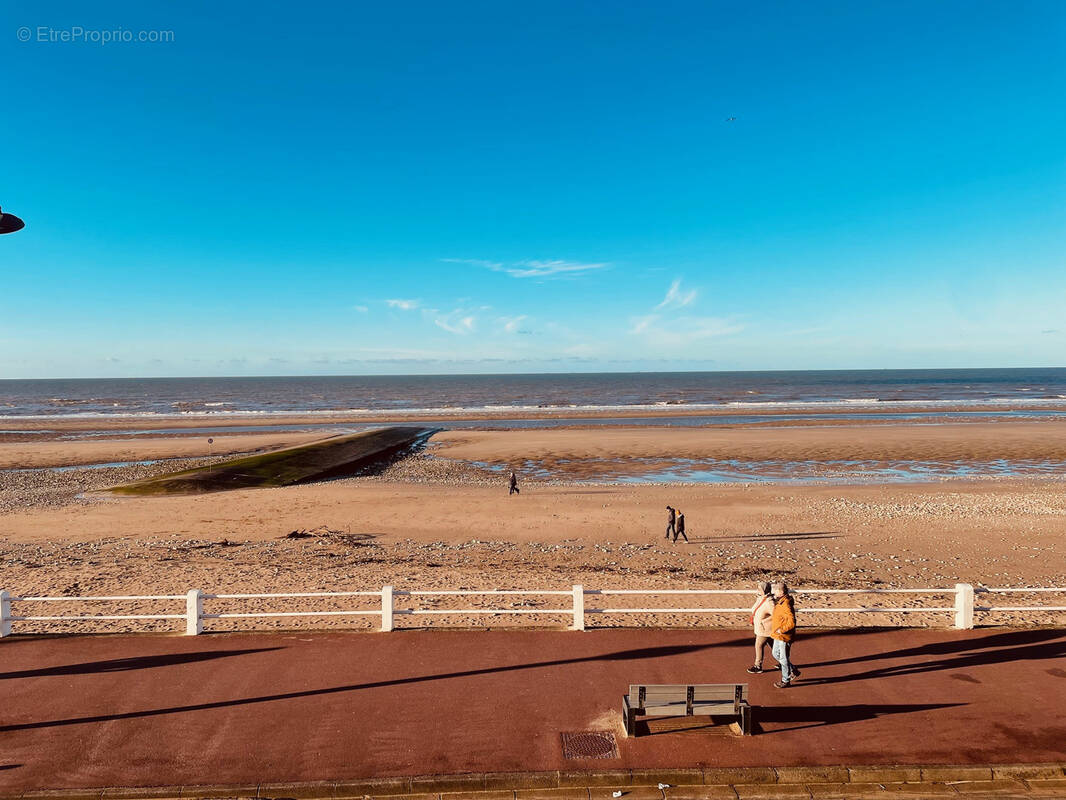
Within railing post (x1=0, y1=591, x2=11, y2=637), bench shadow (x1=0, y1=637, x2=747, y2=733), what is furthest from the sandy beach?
railing post (x1=0, y1=591, x2=11, y2=637)

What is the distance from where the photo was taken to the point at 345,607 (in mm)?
13875

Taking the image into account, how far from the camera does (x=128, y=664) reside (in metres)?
10.2

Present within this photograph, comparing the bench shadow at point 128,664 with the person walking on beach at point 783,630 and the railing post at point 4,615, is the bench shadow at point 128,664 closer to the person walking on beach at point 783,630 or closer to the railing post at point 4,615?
the railing post at point 4,615

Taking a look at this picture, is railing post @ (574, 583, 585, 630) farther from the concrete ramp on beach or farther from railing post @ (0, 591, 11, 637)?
the concrete ramp on beach

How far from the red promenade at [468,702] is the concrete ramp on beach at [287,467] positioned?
71.4ft

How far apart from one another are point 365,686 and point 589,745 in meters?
3.68

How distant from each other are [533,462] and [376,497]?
1528cm

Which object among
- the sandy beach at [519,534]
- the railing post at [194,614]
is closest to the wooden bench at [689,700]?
the sandy beach at [519,534]

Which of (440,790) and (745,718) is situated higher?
(745,718)

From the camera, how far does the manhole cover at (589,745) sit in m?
7.71

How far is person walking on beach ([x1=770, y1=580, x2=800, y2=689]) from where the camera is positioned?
9.07 metres

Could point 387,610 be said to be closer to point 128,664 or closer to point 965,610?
point 128,664

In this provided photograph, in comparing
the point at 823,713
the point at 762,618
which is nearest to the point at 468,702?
the point at 762,618

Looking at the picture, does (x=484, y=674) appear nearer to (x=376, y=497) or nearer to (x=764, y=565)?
(x=764, y=565)
